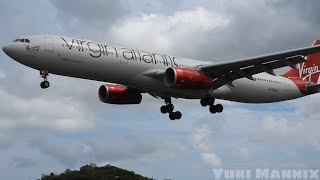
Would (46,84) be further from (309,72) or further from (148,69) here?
(309,72)

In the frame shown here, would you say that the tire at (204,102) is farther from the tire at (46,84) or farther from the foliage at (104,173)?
the foliage at (104,173)

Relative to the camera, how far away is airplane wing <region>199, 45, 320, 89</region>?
4169cm

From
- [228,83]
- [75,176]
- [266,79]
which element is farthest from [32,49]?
[75,176]

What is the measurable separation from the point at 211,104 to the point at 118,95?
306 inches

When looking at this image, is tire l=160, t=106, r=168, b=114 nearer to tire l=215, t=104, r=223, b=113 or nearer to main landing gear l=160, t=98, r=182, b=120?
main landing gear l=160, t=98, r=182, b=120

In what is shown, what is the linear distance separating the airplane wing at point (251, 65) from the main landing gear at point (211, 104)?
1.15 metres

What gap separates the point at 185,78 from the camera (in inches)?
1693

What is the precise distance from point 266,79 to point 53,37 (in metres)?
19.1

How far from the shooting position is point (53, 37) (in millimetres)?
41844

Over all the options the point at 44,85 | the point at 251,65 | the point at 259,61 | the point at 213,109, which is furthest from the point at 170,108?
the point at 44,85

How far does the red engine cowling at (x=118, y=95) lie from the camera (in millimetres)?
49719

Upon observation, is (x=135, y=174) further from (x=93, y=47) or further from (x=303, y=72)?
(x=93, y=47)

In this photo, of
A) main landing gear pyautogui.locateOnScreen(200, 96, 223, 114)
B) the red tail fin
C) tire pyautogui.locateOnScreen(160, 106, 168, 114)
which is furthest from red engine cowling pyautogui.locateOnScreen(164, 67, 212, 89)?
the red tail fin

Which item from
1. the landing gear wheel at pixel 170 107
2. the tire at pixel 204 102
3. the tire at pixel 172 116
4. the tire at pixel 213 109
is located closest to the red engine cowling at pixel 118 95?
the landing gear wheel at pixel 170 107
